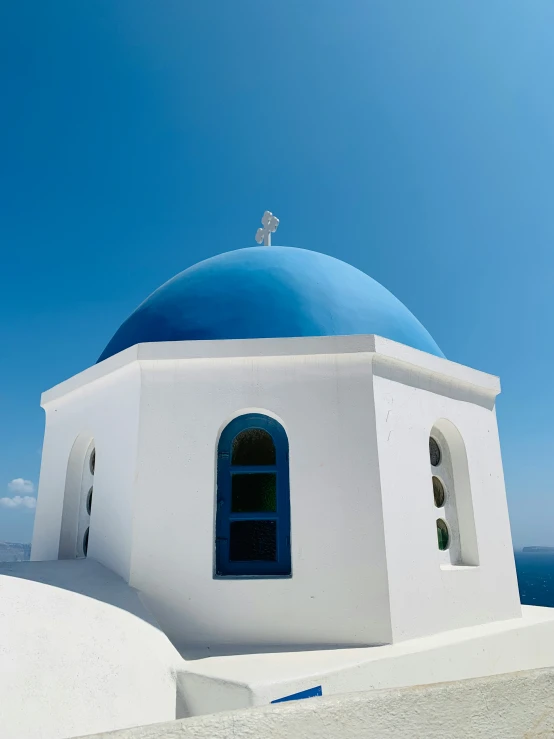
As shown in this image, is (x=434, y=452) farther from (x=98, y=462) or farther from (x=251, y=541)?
(x=98, y=462)

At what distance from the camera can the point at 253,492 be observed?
5199mm

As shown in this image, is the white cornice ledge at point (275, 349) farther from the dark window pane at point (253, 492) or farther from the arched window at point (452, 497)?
the dark window pane at point (253, 492)

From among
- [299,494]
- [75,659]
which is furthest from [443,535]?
[75,659]

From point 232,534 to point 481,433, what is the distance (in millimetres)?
2705

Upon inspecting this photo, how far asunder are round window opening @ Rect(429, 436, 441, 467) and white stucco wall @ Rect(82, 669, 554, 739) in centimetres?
376

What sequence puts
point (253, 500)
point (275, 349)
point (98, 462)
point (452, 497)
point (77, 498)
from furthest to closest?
point (77, 498)
point (452, 497)
point (253, 500)
point (98, 462)
point (275, 349)

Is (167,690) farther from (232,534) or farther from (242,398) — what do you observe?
(242,398)

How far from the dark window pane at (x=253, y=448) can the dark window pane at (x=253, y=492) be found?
6.5 inches

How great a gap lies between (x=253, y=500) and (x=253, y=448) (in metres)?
0.52

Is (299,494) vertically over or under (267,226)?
under

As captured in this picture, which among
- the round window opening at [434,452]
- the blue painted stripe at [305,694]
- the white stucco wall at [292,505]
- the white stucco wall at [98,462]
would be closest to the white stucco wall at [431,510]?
the white stucco wall at [292,505]

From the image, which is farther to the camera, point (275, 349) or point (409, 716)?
point (275, 349)

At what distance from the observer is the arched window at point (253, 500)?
4.36 metres

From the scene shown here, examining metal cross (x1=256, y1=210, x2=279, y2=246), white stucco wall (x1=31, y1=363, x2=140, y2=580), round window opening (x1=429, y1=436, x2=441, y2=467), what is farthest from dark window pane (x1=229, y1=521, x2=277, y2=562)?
metal cross (x1=256, y1=210, x2=279, y2=246)
